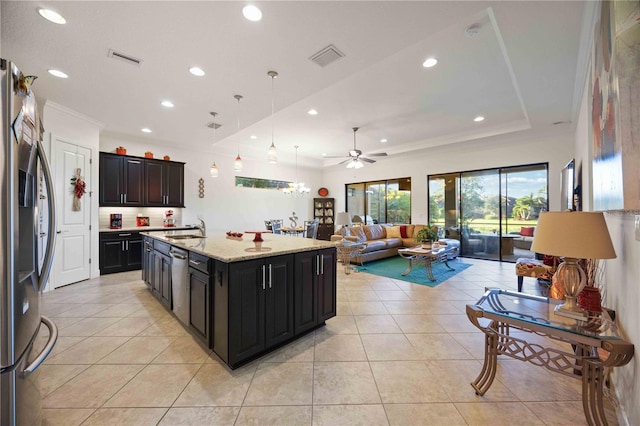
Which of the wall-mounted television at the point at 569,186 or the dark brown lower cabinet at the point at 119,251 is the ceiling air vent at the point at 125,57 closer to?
the dark brown lower cabinet at the point at 119,251

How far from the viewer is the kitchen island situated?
77.5 inches

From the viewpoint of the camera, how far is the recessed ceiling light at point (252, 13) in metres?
1.96

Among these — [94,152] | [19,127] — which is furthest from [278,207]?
[19,127]

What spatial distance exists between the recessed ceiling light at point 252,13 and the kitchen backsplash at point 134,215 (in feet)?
17.2

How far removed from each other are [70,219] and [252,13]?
184 inches

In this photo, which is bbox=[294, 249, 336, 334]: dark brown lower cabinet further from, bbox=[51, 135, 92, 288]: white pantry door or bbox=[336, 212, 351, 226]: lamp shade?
bbox=[51, 135, 92, 288]: white pantry door

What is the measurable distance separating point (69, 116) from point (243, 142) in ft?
11.3

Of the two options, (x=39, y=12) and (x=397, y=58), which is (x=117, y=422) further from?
(x=397, y=58)

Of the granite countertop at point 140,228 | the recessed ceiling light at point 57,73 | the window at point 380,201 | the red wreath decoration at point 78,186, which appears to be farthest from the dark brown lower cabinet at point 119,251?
the window at point 380,201

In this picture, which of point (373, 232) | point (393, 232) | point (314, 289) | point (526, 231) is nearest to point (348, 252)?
point (373, 232)

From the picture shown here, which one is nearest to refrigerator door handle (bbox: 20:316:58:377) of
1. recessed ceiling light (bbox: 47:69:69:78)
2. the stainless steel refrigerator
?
the stainless steel refrigerator

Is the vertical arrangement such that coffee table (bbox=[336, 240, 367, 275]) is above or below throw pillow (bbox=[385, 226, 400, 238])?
below

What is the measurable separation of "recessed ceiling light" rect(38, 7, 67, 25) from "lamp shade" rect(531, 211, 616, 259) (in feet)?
13.3

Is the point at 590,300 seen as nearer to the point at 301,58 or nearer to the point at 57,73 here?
the point at 301,58
